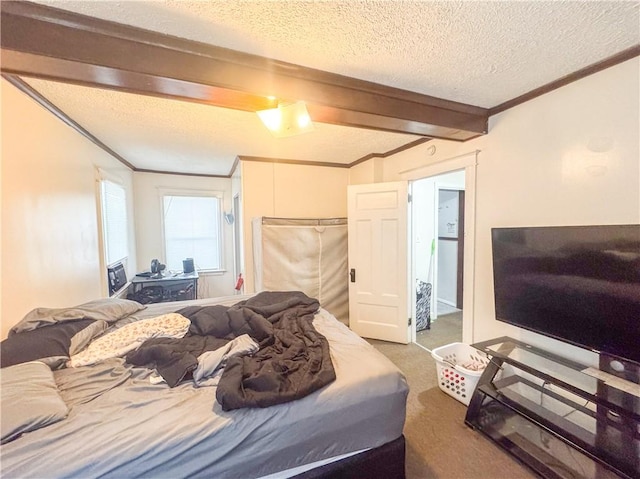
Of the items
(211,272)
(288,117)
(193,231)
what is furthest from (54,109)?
(211,272)

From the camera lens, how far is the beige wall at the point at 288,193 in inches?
143

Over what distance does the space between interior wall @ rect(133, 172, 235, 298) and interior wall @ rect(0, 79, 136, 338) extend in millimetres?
1628

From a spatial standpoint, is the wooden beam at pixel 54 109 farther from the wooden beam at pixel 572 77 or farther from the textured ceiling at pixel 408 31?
the wooden beam at pixel 572 77

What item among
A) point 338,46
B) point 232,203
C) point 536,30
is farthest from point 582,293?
point 232,203

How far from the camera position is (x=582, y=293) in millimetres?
1580

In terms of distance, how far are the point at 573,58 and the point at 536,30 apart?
471mm

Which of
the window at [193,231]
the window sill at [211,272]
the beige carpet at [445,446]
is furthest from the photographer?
the window sill at [211,272]

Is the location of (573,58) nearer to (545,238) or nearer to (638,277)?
(545,238)

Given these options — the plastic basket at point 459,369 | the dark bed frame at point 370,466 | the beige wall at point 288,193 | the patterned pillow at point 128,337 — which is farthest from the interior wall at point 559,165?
the patterned pillow at point 128,337

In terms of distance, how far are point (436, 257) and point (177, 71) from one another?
411 cm

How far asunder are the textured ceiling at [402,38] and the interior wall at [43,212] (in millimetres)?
254

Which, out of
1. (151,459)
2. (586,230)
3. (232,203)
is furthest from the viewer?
(232,203)

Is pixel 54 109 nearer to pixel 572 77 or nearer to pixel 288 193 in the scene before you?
pixel 288 193

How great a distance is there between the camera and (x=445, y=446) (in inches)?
71.1
